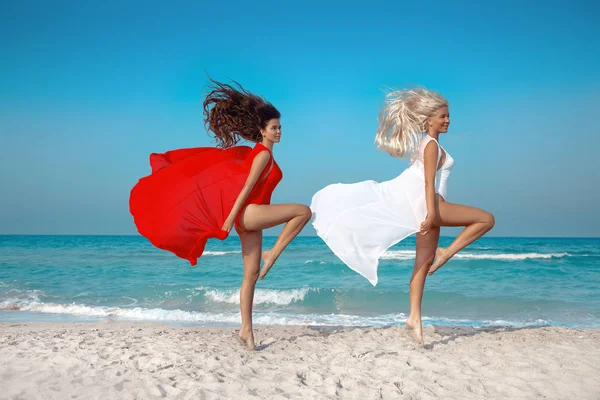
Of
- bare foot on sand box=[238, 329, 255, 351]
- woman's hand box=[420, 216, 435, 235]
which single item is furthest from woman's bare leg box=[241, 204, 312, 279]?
woman's hand box=[420, 216, 435, 235]

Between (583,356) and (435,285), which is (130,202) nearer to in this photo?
(583,356)

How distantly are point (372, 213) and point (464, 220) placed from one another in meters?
0.82

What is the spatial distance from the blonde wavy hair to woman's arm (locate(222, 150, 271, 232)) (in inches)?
49.3

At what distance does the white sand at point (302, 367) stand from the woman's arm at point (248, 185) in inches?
46.0

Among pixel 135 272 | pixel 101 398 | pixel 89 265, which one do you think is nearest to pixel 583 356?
pixel 101 398

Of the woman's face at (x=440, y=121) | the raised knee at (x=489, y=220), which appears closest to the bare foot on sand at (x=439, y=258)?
the raised knee at (x=489, y=220)

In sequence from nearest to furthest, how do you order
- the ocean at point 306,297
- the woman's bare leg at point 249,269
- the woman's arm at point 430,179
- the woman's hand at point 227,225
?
the woman's hand at point 227,225 < the woman's arm at point 430,179 < the woman's bare leg at point 249,269 < the ocean at point 306,297

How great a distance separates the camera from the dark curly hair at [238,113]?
15.4 ft

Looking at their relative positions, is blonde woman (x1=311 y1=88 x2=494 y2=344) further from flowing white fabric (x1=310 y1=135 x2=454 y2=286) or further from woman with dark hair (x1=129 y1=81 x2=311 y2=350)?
woman with dark hair (x1=129 y1=81 x2=311 y2=350)

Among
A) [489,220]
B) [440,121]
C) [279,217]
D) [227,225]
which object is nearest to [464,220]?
[489,220]

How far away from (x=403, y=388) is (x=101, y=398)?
2124mm

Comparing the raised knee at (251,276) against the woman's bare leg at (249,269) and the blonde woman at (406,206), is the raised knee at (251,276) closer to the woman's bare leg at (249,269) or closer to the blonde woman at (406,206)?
the woman's bare leg at (249,269)

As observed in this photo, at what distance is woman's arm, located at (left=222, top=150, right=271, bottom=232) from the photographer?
442 cm

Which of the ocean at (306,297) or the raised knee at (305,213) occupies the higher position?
the raised knee at (305,213)
